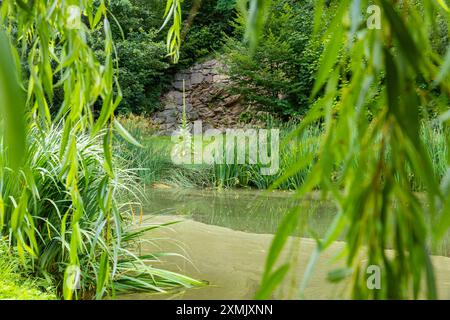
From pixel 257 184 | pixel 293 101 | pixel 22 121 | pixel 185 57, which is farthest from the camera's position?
pixel 185 57

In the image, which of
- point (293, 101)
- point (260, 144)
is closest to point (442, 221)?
point (260, 144)

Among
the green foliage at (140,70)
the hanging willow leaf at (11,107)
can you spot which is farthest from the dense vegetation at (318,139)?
the green foliage at (140,70)

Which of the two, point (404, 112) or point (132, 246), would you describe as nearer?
point (404, 112)

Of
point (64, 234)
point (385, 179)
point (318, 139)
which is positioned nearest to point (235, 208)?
point (64, 234)

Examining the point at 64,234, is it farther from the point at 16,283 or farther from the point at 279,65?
the point at 279,65

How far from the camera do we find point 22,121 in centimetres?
37

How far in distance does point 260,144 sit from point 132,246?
4956 mm

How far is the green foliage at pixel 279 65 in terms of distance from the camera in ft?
42.1

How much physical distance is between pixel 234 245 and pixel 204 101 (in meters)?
11.9

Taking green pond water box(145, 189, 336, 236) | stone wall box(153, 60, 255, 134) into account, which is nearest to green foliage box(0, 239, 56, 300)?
green pond water box(145, 189, 336, 236)

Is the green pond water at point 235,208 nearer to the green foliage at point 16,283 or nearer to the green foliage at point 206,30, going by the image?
the green foliage at point 16,283

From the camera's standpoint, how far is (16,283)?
5.95ft

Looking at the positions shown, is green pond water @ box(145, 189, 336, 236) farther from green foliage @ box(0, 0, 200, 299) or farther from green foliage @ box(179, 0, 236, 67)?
green foliage @ box(179, 0, 236, 67)
